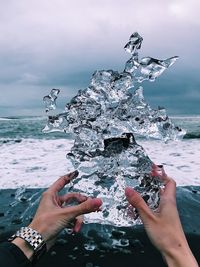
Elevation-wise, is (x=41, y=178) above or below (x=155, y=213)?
below

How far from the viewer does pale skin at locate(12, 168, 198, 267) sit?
1669 millimetres

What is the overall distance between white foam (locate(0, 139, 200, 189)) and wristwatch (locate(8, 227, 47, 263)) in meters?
5.24

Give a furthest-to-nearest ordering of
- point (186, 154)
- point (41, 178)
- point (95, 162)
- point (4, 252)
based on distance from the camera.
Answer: point (186, 154)
point (41, 178)
point (95, 162)
point (4, 252)

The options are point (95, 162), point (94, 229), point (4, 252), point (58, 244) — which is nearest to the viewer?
point (4, 252)

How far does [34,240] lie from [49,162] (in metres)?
8.07

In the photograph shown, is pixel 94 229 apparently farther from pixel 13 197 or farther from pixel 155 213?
pixel 155 213

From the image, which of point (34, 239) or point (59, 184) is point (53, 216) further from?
point (59, 184)

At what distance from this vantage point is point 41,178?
7.70 m

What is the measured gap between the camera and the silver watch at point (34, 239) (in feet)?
5.78

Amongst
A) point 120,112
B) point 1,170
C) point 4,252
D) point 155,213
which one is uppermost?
point 120,112

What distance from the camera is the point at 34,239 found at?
1778mm

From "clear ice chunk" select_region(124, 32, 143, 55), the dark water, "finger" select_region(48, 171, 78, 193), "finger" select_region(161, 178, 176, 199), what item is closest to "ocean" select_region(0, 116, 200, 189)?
the dark water

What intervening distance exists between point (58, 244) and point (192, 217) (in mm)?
2017

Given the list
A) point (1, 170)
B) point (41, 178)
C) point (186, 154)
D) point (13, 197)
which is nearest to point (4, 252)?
point (13, 197)
